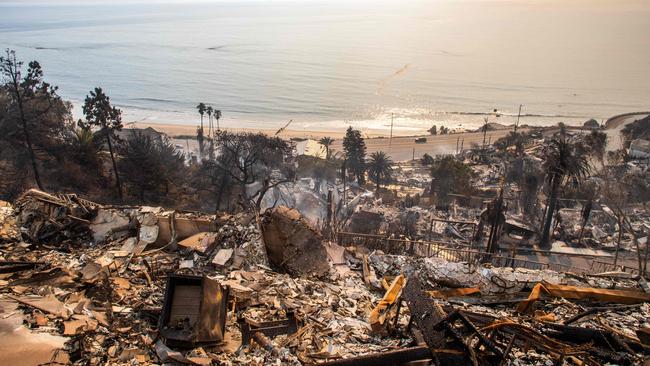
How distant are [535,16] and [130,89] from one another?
126208mm

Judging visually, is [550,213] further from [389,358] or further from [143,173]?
[143,173]

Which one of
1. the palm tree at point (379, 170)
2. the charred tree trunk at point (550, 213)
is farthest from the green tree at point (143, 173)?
the charred tree trunk at point (550, 213)

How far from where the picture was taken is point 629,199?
22.5 m

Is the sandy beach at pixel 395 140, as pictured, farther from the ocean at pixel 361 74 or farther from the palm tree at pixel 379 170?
the palm tree at pixel 379 170

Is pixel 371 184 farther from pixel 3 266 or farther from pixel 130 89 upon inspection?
pixel 130 89

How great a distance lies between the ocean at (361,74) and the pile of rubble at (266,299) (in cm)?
3156

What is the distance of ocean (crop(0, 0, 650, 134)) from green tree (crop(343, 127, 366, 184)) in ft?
35.8

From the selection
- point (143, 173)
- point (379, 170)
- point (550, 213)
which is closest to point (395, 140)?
point (379, 170)

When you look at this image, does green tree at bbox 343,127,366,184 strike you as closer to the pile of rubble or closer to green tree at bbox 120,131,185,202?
green tree at bbox 120,131,185,202

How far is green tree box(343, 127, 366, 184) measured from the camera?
1065 inches

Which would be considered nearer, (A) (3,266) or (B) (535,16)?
(A) (3,266)

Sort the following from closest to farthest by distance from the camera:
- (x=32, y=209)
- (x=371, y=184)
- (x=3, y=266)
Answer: (x=3, y=266) → (x=32, y=209) → (x=371, y=184)

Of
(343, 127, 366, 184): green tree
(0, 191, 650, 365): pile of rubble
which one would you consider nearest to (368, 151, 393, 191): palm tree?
(343, 127, 366, 184): green tree

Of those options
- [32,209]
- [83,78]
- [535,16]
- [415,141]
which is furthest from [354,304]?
[535,16]
